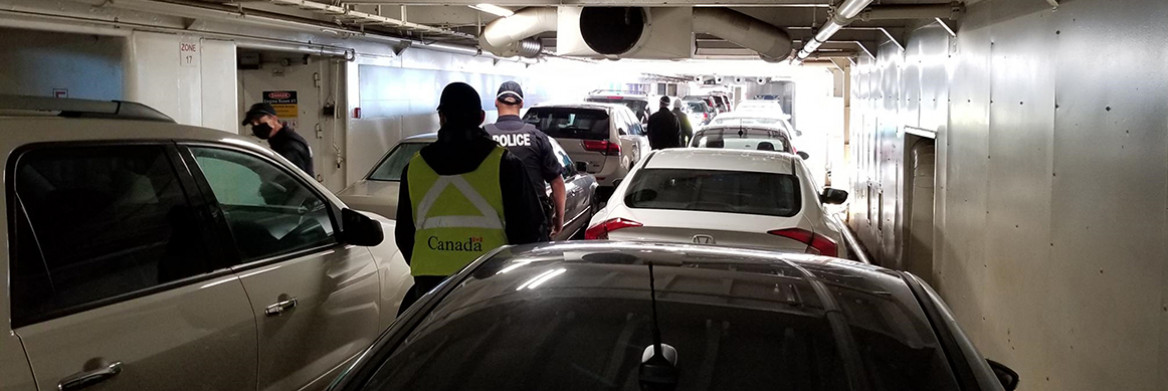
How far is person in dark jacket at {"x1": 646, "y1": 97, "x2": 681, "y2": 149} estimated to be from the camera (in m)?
15.4

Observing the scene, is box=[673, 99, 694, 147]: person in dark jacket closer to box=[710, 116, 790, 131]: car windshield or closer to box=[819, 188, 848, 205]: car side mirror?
box=[710, 116, 790, 131]: car windshield

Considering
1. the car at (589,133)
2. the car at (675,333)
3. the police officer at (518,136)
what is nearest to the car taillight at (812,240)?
the police officer at (518,136)

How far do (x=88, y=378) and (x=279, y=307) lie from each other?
3.41 ft

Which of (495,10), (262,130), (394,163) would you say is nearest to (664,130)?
(495,10)

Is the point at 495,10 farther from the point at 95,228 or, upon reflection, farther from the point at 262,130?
the point at 95,228

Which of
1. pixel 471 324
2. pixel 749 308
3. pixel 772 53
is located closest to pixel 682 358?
pixel 749 308

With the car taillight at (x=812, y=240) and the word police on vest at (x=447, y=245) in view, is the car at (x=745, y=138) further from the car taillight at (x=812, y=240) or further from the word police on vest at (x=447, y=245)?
the word police on vest at (x=447, y=245)

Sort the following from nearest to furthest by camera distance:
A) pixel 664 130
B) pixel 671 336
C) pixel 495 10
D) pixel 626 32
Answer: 1. pixel 671 336
2. pixel 626 32
3. pixel 495 10
4. pixel 664 130

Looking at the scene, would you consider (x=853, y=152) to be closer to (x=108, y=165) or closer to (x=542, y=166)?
(x=542, y=166)

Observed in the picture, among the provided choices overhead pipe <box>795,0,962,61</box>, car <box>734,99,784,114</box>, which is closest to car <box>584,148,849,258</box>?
overhead pipe <box>795,0,962,61</box>

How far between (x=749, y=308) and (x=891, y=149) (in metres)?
7.65

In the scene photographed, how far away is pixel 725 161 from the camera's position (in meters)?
7.54

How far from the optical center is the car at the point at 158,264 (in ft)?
9.47

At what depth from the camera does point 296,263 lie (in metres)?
4.20
